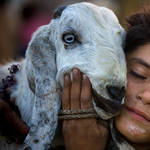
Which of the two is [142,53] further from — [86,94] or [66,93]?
[66,93]

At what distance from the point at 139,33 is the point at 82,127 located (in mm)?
1154

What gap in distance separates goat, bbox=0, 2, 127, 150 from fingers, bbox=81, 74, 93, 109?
0.05 metres

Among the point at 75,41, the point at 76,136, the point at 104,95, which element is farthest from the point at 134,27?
the point at 76,136

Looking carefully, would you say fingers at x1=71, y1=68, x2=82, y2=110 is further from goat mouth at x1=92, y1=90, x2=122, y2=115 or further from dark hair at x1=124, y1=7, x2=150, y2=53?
dark hair at x1=124, y1=7, x2=150, y2=53

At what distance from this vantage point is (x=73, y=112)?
6.31 ft

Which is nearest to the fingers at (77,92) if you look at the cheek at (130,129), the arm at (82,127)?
the arm at (82,127)

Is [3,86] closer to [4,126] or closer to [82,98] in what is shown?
[4,126]

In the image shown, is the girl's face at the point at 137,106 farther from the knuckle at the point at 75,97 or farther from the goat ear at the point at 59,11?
the goat ear at the point at 59,11

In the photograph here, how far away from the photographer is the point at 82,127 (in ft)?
6.22

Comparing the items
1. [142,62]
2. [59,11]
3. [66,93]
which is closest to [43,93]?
[66,93]

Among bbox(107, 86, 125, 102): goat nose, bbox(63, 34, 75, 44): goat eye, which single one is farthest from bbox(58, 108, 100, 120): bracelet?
bbox(63, 34, 75, 44): goat eye

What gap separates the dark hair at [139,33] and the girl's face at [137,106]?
17cm

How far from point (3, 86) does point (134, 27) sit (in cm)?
176

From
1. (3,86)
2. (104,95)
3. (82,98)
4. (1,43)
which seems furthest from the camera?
(1,43)
